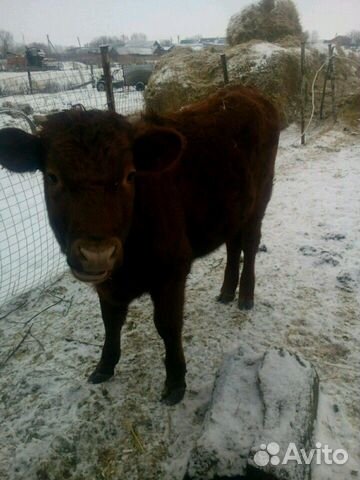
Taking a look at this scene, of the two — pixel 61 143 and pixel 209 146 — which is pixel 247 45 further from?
pixel 61 143

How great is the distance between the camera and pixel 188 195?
2.68 m

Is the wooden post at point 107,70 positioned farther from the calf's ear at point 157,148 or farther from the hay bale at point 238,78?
the hay bale at point 238,78

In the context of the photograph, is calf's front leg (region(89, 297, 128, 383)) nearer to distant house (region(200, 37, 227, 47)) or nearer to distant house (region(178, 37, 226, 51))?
distant house (region(178, 37, 226, 51))

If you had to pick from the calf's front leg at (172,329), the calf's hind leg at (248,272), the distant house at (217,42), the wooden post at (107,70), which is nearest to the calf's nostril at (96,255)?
the calf's front leg at (172,329)

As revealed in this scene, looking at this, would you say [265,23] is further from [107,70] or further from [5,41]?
[5,41]

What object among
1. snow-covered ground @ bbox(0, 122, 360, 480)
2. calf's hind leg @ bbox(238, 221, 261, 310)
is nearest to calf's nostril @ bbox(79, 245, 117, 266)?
snow-covered ground @ bbox(0, 122, 360, 480)

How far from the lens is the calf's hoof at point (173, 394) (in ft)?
8.90

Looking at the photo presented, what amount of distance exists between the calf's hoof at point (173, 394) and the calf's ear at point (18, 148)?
1.76m

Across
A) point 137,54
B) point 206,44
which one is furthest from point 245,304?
point 137,54

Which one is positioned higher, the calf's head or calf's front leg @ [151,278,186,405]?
the calf's head

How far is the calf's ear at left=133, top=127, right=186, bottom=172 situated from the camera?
2.14 meters

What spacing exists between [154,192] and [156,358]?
1.48 meters

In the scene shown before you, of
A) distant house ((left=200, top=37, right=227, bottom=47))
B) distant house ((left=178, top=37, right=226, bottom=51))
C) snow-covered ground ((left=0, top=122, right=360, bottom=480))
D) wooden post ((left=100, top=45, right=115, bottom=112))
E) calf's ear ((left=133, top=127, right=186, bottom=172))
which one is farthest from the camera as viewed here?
distant house ((left=200, top=37, right=227, bottom=47))

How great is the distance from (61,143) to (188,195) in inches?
40.2
